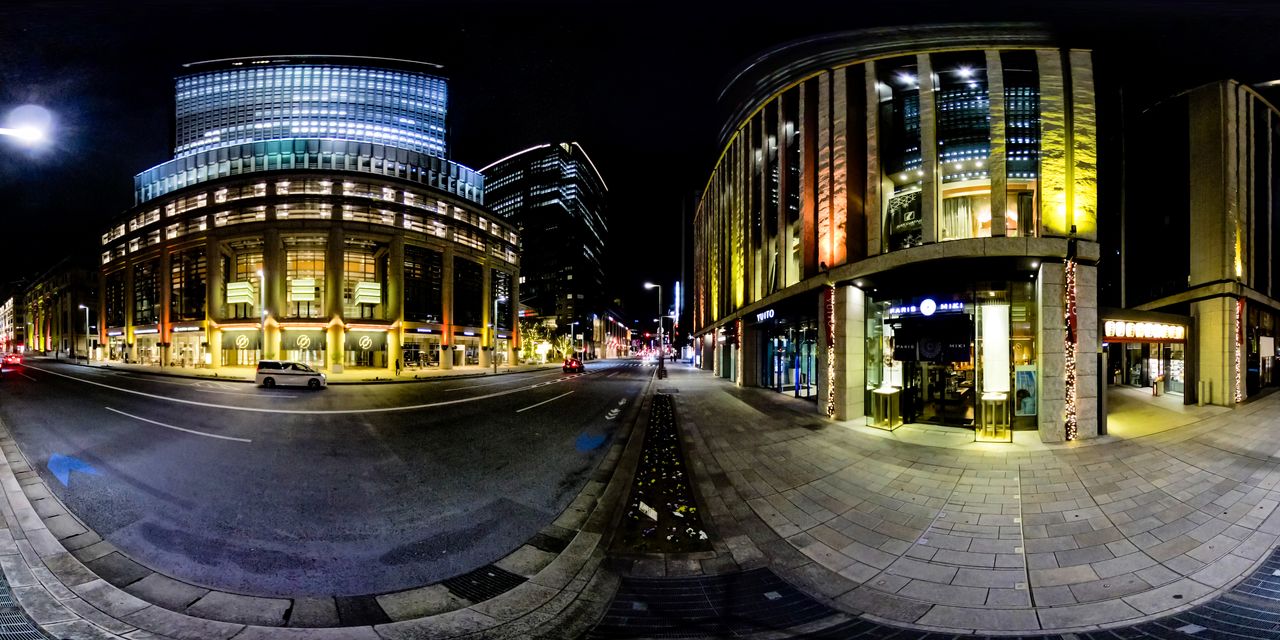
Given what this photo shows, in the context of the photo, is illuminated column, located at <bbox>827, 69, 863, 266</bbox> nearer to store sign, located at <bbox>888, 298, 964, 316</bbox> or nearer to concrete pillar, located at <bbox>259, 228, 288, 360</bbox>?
store sign, located at <bbox>888, 298, 964, 316</bbox>

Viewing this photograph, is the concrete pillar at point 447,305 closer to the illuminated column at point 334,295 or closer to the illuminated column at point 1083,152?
the illuminated column at point 334,295

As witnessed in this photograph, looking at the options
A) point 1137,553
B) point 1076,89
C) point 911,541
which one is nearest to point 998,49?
point 1076,89

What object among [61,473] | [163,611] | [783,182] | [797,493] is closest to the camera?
[163,611]

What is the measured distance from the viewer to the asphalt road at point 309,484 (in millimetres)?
4426

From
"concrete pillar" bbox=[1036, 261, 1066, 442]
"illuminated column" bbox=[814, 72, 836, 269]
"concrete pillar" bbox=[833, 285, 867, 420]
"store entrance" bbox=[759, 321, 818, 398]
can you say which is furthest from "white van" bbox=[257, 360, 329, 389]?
"concrete pillar" bbox=[1036, 261, 1066, 442]

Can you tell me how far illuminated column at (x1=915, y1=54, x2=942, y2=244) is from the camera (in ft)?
37.1

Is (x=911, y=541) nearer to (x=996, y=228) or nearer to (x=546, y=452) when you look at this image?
(x=546, y=452)

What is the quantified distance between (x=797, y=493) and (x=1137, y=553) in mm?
3383

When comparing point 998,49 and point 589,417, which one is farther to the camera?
point 589,417

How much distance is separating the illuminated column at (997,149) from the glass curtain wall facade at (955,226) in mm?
29

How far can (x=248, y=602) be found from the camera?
11.9ft

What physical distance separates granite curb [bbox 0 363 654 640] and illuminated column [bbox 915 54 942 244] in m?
11.5

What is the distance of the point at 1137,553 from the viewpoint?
4.66m

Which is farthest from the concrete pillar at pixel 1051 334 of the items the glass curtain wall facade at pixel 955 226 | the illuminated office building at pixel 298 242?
the illuminated office building at pixel 298 242
